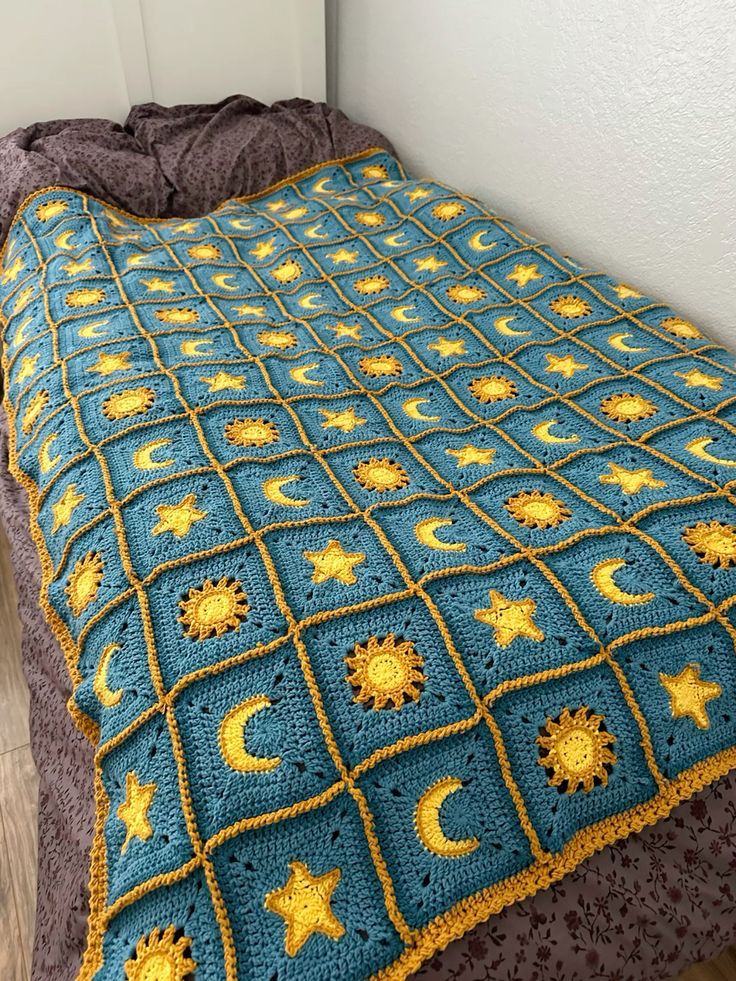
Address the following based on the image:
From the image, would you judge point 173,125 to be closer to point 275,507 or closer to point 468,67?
point 468,67

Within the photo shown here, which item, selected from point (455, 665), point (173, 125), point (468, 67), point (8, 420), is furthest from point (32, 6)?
point (455, 665)

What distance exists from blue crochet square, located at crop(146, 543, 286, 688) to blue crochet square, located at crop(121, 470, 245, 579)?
26mm

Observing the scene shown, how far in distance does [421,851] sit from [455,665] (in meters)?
0.18

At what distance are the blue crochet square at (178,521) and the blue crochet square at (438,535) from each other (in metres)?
0.19

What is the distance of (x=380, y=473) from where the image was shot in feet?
3.40

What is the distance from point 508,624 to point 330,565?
0.69ft

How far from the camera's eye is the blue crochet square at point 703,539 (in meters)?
0.85

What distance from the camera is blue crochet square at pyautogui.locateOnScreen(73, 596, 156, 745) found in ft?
2.51

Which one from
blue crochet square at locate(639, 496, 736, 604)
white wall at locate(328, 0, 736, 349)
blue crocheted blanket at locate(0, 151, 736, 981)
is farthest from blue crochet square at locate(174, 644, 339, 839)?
white wall at locate(328, 0, 736, 349)

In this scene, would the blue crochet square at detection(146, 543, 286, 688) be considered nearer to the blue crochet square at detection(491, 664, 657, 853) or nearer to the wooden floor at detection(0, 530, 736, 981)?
the blue crochet square at detection(491, 664, 657, 853)

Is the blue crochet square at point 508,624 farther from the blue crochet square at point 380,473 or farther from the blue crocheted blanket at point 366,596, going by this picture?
the blue crochet square at point 380,473

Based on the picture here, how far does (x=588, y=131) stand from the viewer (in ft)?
4.89

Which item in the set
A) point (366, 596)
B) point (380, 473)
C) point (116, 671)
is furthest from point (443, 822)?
point (380, 473)

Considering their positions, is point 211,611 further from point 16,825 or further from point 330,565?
point 16,825
